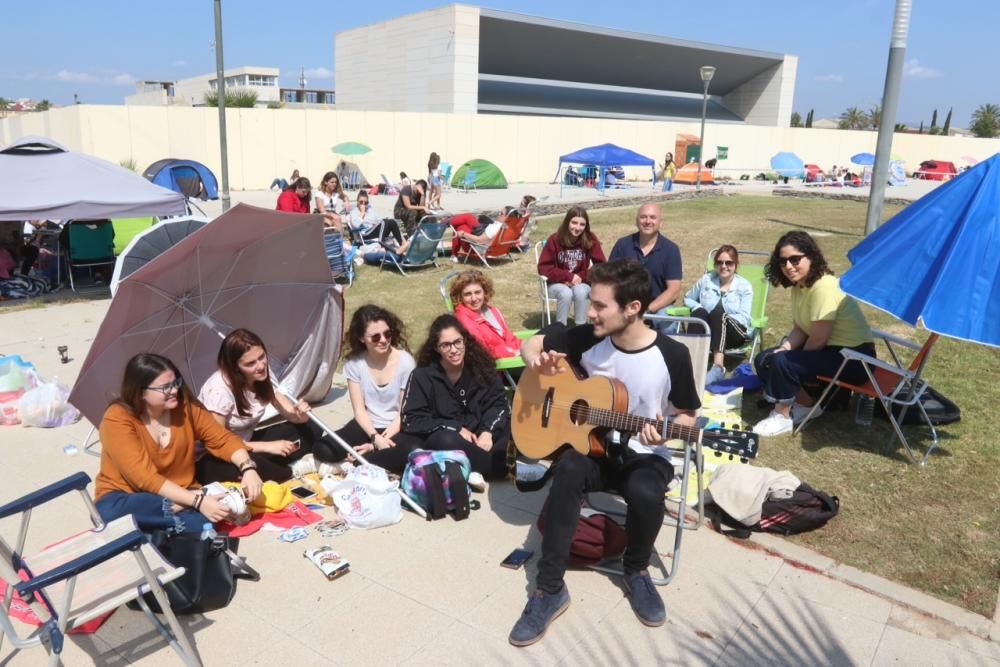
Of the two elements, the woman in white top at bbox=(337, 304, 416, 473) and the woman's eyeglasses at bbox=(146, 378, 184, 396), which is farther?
the woman in white top at bbox=(337, 304, 416, 473)

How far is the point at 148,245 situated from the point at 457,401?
2388 mm

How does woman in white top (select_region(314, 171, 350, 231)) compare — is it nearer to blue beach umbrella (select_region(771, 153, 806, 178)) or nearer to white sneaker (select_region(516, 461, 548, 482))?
white sneaker (select_region(516, 461, 548, 482))

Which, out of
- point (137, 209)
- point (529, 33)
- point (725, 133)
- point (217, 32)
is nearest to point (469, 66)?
point (529, 33)

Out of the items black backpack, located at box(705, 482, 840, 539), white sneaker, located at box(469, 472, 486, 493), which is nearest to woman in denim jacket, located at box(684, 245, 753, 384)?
black backpack, located at box(705, 482, 840, 539)

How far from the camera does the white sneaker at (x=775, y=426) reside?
512 centimetres

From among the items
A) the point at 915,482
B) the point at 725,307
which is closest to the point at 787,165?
the point at 725,307

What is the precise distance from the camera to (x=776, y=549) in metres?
3.74

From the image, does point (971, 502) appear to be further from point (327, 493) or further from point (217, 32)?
point (217, 32)

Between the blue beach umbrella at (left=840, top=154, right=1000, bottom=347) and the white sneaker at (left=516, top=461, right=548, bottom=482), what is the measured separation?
2.20 metres

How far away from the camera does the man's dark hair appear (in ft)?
10.5

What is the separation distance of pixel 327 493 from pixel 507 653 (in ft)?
5.42

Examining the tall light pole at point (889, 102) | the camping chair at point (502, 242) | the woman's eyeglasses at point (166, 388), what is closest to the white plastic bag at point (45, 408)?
the woman's eyeglasses at point (166, 388)

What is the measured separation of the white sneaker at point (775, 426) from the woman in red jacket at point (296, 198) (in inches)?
292

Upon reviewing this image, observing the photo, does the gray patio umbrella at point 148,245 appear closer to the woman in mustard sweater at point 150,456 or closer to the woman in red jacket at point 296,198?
the woman in mustard sweater at point 150,456
